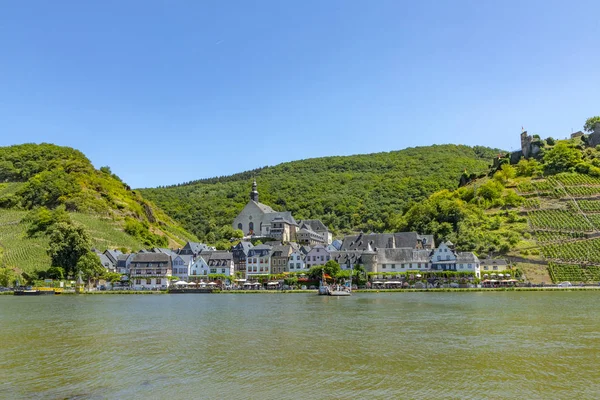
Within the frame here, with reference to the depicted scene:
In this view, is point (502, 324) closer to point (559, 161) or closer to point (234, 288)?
point (234, 288)

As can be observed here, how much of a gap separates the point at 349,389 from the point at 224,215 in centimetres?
14341

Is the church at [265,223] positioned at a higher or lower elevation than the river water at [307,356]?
higher

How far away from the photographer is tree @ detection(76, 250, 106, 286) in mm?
88887

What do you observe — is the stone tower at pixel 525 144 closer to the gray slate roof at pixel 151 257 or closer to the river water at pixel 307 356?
the gray slate roof at pixel 151 257

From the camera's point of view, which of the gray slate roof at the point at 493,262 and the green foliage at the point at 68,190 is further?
the green foliage at the point at 68,190

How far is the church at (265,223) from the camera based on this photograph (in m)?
119

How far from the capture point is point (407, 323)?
3594 cm

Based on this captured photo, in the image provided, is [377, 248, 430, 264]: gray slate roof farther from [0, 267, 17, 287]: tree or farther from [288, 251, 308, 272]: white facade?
[0, 267, 17, 287]: tree

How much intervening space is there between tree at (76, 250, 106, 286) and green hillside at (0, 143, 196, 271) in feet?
32.0

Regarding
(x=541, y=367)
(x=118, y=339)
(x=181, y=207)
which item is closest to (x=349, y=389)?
(x=541, y=367)

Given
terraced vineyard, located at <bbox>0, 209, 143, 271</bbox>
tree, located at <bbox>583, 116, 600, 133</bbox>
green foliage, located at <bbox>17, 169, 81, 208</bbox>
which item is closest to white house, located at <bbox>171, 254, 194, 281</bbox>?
terraced vineyard, located at <bbox>0, 209, 143, 271</bbox>

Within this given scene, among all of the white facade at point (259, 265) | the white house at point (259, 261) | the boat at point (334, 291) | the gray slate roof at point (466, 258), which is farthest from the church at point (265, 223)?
the gray slate roof at point (466, 258)

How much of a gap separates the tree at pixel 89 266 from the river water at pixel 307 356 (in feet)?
168

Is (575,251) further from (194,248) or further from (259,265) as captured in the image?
(194,248)
